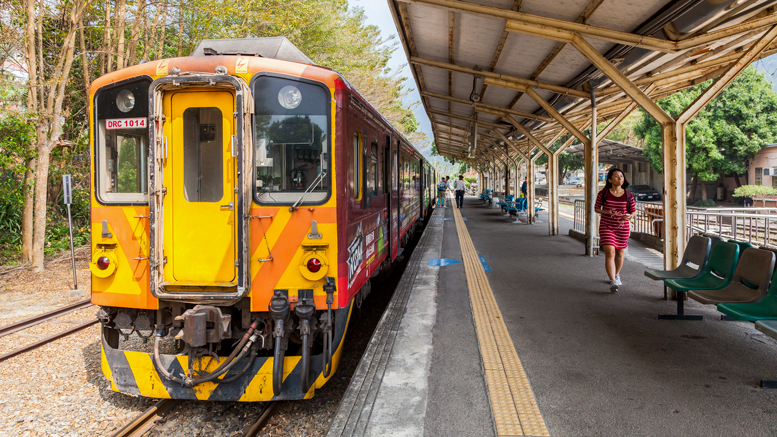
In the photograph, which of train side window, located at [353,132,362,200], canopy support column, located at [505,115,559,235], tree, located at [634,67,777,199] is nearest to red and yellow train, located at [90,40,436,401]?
train side window, located at [353,132,362,200]

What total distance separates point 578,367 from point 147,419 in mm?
3415

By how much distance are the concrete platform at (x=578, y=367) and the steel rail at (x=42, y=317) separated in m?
4.54

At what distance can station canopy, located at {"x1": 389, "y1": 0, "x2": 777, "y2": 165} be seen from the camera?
5598mm

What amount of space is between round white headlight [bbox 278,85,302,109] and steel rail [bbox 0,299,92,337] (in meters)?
4.71

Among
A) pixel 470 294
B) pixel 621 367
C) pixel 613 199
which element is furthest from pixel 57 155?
pixel 621 367

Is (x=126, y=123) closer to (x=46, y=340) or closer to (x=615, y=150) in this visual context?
(x=46, y=340)

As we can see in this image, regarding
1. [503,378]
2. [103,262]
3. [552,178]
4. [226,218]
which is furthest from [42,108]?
[552,178]

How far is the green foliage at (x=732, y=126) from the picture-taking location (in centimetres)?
2523

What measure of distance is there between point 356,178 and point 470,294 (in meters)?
2.86

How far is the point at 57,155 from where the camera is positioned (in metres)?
12.7

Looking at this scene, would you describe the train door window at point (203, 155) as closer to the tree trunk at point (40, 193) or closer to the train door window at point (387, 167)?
the train door window at point (387, 167)

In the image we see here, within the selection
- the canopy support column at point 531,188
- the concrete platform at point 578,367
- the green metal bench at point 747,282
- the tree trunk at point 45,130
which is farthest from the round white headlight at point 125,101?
the canopy support column at point 531,188

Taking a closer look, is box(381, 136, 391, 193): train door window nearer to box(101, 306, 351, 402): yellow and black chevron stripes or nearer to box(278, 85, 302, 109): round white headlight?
box(278, 85, 302, 109): round white headlight

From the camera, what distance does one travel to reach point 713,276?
515cm
